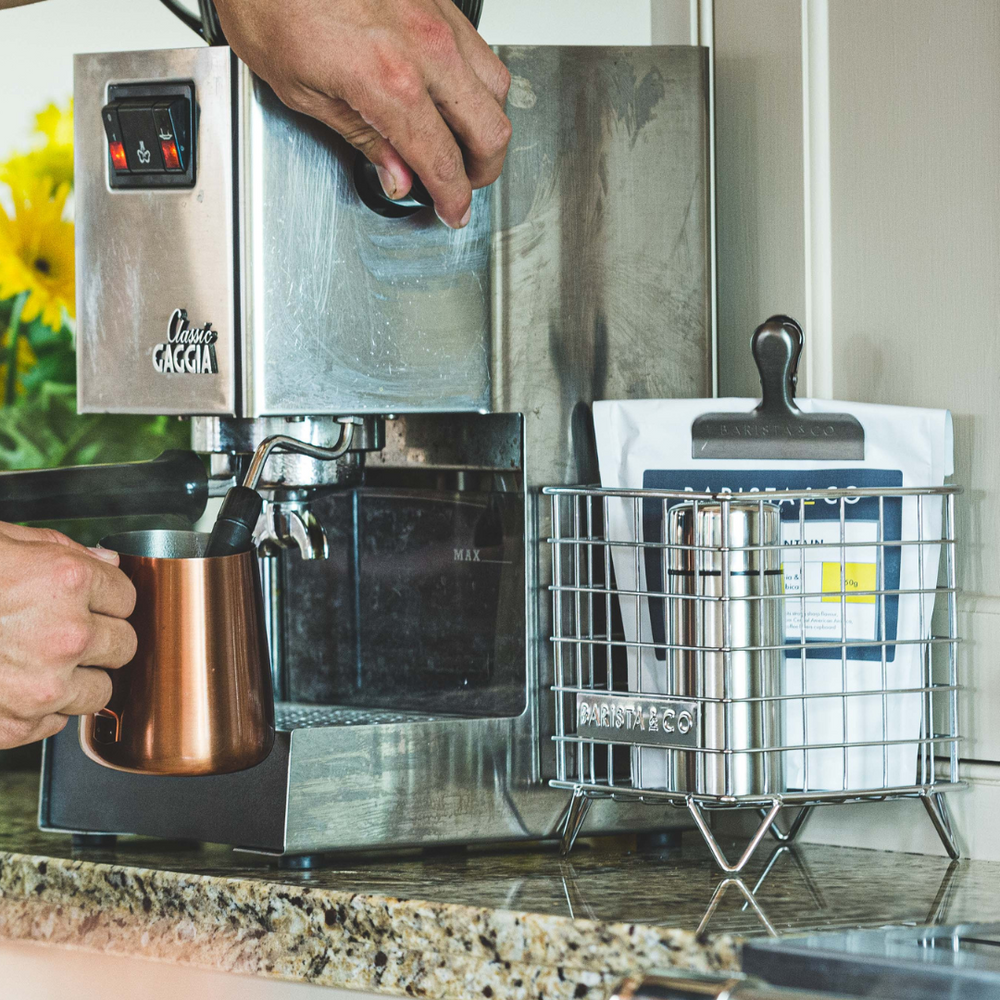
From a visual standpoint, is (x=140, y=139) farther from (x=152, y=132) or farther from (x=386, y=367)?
(x=386, y=367)

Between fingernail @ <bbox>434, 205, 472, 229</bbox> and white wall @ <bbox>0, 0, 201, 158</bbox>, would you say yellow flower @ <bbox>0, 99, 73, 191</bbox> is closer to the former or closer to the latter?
white wall @ <bbox>0, 0, 201, 158</bbox>

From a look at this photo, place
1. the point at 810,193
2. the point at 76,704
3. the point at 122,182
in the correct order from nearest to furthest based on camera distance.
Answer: the point at 76,704 → the point at 122,182 → the point at 810,193

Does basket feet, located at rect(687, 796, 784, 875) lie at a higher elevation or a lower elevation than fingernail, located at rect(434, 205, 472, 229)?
lower

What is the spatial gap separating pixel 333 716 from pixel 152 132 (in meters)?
0.37

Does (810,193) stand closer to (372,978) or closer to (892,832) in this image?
(892,832)

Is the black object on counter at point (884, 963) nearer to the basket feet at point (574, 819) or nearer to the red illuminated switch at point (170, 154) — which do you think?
the basket feet at point (574, 819)

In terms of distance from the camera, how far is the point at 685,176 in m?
0.91

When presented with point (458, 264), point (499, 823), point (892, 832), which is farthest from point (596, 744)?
point (458, 264)

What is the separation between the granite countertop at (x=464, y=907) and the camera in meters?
0.68

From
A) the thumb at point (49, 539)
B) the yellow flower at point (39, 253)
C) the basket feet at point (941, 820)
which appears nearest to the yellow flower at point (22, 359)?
the yellow flower at point (39, 253)

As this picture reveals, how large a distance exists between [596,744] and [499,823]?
8 cm

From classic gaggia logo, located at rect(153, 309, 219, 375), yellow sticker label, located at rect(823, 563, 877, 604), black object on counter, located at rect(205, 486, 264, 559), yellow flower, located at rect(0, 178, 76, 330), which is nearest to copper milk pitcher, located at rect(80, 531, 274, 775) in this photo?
black object on counter, located at rect(205, 486, 264, 559)

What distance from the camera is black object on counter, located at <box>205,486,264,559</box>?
72 cm

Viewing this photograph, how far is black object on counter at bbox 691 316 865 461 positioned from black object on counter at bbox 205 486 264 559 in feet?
0.87
